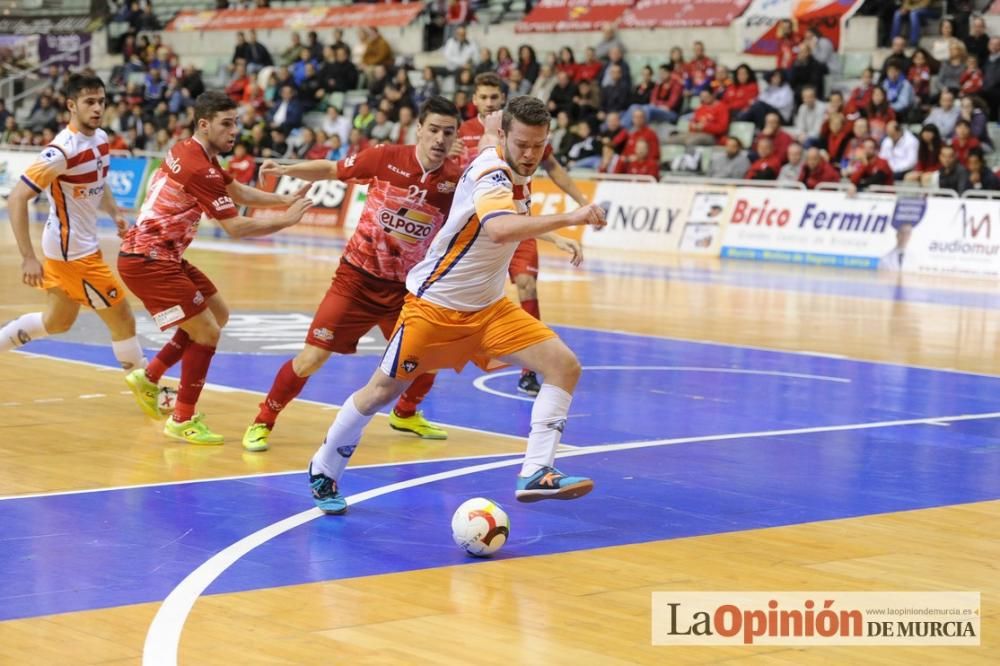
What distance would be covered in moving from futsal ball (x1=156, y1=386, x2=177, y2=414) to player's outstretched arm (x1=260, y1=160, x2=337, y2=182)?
7.08 ft

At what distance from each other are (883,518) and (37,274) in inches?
202

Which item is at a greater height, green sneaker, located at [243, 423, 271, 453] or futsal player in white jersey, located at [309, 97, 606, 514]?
futsal player in white jersey, located at [309, 97, 606, 514]

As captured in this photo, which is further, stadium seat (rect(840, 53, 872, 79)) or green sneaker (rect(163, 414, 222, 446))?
stadium seat (rect(840, 53, 872, 79))

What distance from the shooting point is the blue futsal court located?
6328 mm

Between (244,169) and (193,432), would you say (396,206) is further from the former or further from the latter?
(244,169)

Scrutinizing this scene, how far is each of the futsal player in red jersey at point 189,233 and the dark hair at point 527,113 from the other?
2.28m

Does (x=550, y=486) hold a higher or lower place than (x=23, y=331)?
higher

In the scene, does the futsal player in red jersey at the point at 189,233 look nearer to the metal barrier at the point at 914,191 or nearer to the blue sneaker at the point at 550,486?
the blue sneaker at the point at 550,486

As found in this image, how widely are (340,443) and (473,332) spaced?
81cm

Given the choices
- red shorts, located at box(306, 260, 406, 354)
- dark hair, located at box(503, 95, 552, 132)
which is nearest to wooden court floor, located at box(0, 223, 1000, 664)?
red shorts, located at box(306, 260, 406, 354)

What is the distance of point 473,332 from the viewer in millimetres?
7340

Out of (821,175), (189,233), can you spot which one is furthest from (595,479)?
(821,175)

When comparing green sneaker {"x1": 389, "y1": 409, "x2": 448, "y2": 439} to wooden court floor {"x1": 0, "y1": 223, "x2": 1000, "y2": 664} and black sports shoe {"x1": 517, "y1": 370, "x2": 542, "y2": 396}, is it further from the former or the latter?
black sports shoe {"x1": 517, "y1": 370, "x2": 542, "y2": 396}

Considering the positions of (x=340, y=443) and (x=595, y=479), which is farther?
(x=595, y=479)
